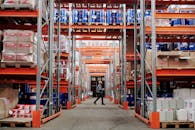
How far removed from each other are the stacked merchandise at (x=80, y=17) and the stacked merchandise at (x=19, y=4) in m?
9.25

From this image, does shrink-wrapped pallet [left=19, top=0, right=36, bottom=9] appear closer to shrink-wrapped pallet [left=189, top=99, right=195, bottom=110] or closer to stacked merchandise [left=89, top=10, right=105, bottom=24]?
shrink-wrapped pallet [left=189, top=99, right=195, bottom=110]

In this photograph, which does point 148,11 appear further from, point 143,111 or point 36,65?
point 36,65

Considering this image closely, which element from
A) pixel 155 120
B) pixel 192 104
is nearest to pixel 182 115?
pixel 192 104

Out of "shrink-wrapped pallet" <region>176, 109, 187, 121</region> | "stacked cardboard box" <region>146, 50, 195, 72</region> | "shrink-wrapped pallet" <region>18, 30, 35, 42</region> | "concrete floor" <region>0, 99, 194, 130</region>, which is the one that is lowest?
"concrete floor" <region>0, 99, 194, 130</region>

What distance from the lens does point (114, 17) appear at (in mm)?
18609

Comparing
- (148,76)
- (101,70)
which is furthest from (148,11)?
(101,70)

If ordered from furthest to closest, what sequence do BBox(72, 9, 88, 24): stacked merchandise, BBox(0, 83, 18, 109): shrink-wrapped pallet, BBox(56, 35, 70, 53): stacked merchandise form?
1. BBox(72, 9, 88, 24): stacked merchandise
2. BBox(56, 35, 70, 53): stacked merchandise
3. BBox(0, 83, 18, 109): shrink-wrapped pallet

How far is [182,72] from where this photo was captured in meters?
9.89

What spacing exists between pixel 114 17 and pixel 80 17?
65.5 inches

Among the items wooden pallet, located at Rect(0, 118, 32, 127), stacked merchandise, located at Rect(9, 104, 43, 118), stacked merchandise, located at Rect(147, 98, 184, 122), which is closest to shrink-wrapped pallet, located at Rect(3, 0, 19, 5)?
stacked merchandise, located at Rect(9, 104, 43, 118)

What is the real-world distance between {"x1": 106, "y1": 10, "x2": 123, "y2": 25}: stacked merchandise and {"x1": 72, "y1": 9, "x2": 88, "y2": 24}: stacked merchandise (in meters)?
1.06

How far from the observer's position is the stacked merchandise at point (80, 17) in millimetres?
18531

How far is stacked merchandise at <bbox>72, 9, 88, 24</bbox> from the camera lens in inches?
730

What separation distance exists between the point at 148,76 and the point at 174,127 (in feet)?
6.89
